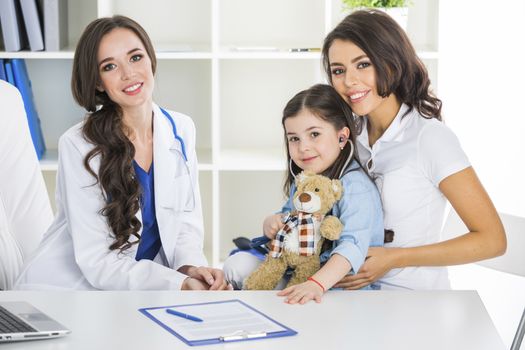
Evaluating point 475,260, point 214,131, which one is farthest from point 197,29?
point 475,260

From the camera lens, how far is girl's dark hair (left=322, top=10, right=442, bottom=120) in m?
1.94

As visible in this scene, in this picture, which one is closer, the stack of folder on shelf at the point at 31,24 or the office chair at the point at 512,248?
the office chair at the point at 512,248

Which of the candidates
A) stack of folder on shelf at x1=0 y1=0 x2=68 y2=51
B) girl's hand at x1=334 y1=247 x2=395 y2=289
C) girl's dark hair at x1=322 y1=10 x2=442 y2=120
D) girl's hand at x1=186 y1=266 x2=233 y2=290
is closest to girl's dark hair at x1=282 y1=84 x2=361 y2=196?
girl's dark hair at x1=322 y1=10 x2=442 y2=120

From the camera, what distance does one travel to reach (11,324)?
4.56ft

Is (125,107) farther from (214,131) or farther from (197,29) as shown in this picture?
(197,29)

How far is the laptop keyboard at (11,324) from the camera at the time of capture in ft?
4.47

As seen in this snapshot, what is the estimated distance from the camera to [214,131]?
3039 millimetres

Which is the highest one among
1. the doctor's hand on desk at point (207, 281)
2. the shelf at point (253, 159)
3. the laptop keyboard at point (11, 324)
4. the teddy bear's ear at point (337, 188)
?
the teddy bear's ear at point (337, 188)

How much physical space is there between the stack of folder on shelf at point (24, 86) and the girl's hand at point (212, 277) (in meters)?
1.25

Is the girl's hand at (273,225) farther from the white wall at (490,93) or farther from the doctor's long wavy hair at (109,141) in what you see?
the white wall at (490,93)

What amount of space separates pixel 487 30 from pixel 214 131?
119 centimetres

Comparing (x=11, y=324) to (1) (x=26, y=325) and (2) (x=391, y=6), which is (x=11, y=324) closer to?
(1) (x=26, y=325)

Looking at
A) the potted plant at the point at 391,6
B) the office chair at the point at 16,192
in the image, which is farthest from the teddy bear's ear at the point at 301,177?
the potted plant at the point at 391,6

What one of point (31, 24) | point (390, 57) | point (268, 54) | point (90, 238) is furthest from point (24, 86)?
point (390, 57)
